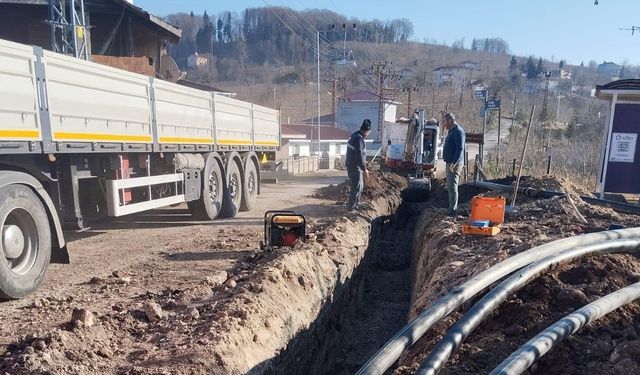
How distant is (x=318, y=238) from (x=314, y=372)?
2161 millimetres

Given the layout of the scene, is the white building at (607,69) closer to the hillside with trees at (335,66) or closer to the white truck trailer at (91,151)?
the hillside with trees at (335,66)

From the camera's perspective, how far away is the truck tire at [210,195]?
31.2 feet

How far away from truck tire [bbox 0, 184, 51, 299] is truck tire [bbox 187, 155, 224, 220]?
4405 mm

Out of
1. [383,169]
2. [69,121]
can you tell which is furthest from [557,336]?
[383,169]

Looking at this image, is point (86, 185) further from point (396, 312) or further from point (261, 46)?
point (261, 46)

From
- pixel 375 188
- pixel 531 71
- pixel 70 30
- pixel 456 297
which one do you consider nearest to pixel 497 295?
pixel 456 297

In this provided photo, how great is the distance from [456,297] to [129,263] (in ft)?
14.8

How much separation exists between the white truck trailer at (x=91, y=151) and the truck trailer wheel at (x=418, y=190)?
4.91 meters

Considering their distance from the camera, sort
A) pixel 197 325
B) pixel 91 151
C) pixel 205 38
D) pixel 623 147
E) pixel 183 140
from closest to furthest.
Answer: pixel 197 325, pixel 91 151, pixel 183 140, pixel 623 147, pixel 205 38

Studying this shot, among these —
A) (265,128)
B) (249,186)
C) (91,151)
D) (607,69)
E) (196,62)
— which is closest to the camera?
(91,151)

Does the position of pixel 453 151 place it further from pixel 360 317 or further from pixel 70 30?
pixel 70 30

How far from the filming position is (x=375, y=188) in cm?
1340

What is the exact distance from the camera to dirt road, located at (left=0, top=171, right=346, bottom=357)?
4.47m

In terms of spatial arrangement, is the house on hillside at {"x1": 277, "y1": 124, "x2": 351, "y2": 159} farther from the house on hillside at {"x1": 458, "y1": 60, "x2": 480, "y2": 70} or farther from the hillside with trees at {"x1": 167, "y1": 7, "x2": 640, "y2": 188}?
the house on hillside at {"x1": 458, "y1": 60, "x2": 480, "y2": 70}
